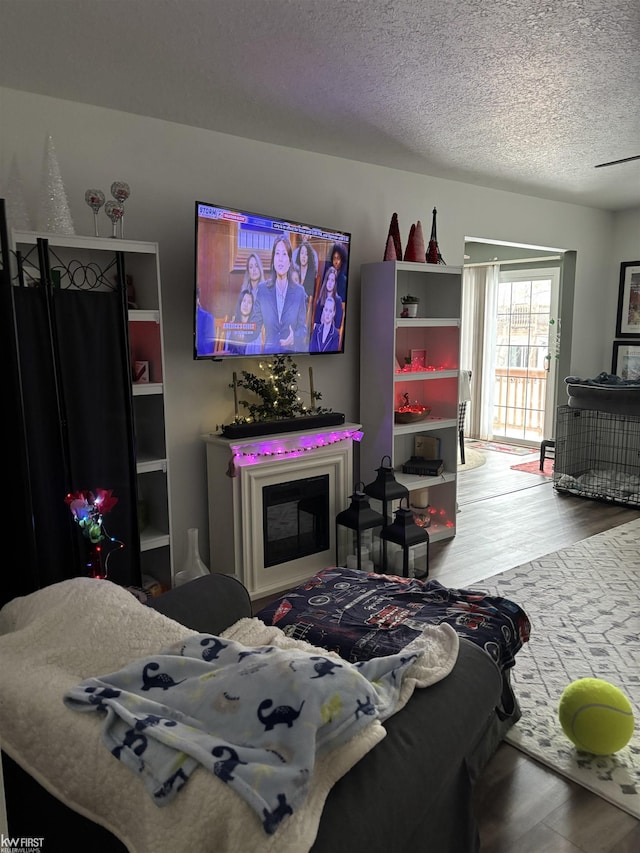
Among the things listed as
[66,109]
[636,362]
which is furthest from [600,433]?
[66,109]

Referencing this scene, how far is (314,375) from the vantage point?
13.6 feet

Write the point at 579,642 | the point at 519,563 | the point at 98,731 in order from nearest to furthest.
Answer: the point at 98,731, the point at 579,642, the point at 519,563

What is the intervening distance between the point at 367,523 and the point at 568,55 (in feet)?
7.99

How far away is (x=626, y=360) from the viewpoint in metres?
6.63

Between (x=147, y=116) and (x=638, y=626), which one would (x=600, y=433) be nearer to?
(x=638, y=626)

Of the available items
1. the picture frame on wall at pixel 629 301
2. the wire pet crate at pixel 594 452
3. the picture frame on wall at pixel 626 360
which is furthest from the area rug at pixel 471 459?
the picture frame on wall at pixel 629 301

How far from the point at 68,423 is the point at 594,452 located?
4.92m

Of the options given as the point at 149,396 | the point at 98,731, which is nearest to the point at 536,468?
the point at 149,396

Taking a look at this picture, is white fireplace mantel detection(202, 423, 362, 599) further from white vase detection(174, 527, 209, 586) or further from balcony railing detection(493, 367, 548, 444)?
balcony railing detection(493, 367, 548, 444)

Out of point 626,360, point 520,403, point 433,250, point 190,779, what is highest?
point 433,250

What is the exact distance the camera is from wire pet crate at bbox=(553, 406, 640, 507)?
216 inches

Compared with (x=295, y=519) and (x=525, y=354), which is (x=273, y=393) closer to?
(x=295, y=519)

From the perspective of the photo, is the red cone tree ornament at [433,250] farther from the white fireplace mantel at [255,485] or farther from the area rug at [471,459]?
the area rug at [471,459]

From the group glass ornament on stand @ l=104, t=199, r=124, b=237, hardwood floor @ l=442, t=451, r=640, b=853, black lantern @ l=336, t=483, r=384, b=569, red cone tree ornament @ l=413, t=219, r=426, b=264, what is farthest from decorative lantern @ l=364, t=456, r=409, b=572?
glass ornament on stand @ l=104, t=199, r=124, b=237
